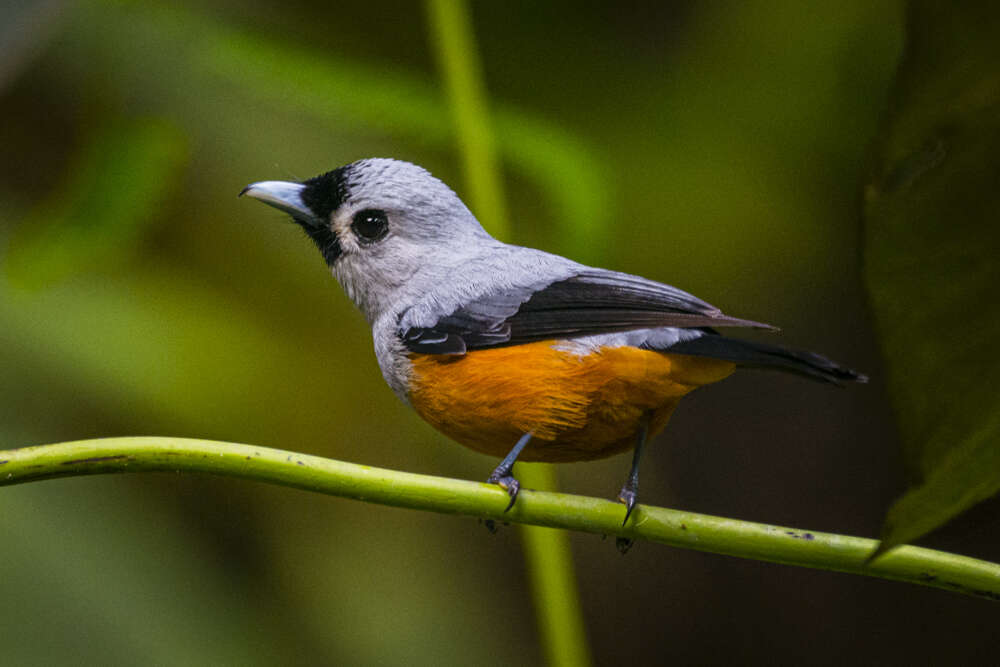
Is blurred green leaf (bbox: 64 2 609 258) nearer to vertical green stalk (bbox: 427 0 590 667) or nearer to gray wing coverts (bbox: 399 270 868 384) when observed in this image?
vertical green stalk (bbox: 427 0 590 667)

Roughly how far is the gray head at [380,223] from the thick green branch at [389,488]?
37 cm

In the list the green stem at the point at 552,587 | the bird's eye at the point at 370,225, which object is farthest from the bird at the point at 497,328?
the green stem at the point at 552,587

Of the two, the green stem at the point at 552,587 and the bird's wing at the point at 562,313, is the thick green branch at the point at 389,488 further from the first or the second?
the green stem at the point at 552,587

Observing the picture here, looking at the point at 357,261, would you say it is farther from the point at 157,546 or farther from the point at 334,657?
the point at 334,657

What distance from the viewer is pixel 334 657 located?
1863 millimetres

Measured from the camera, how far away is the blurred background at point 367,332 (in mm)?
1562

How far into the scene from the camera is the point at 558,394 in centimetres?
98

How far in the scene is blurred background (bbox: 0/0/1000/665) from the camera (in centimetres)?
156

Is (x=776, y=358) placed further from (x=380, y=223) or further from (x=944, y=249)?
(x=380, y=223)

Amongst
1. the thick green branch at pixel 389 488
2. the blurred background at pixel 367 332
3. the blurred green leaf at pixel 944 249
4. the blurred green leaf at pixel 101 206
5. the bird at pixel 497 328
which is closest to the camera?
the blurred green leaf at pixel 944 249

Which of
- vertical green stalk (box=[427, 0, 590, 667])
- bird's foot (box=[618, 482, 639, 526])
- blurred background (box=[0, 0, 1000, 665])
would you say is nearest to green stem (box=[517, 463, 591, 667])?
vertical green stalk (box=[427, 0, 590, 667])

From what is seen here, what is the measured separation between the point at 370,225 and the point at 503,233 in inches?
8.2

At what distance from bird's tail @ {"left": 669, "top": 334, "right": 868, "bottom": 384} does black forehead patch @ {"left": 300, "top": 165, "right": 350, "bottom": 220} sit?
16.5 inches

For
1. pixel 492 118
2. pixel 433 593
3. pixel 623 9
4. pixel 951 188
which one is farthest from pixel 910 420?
pixel 623 9
